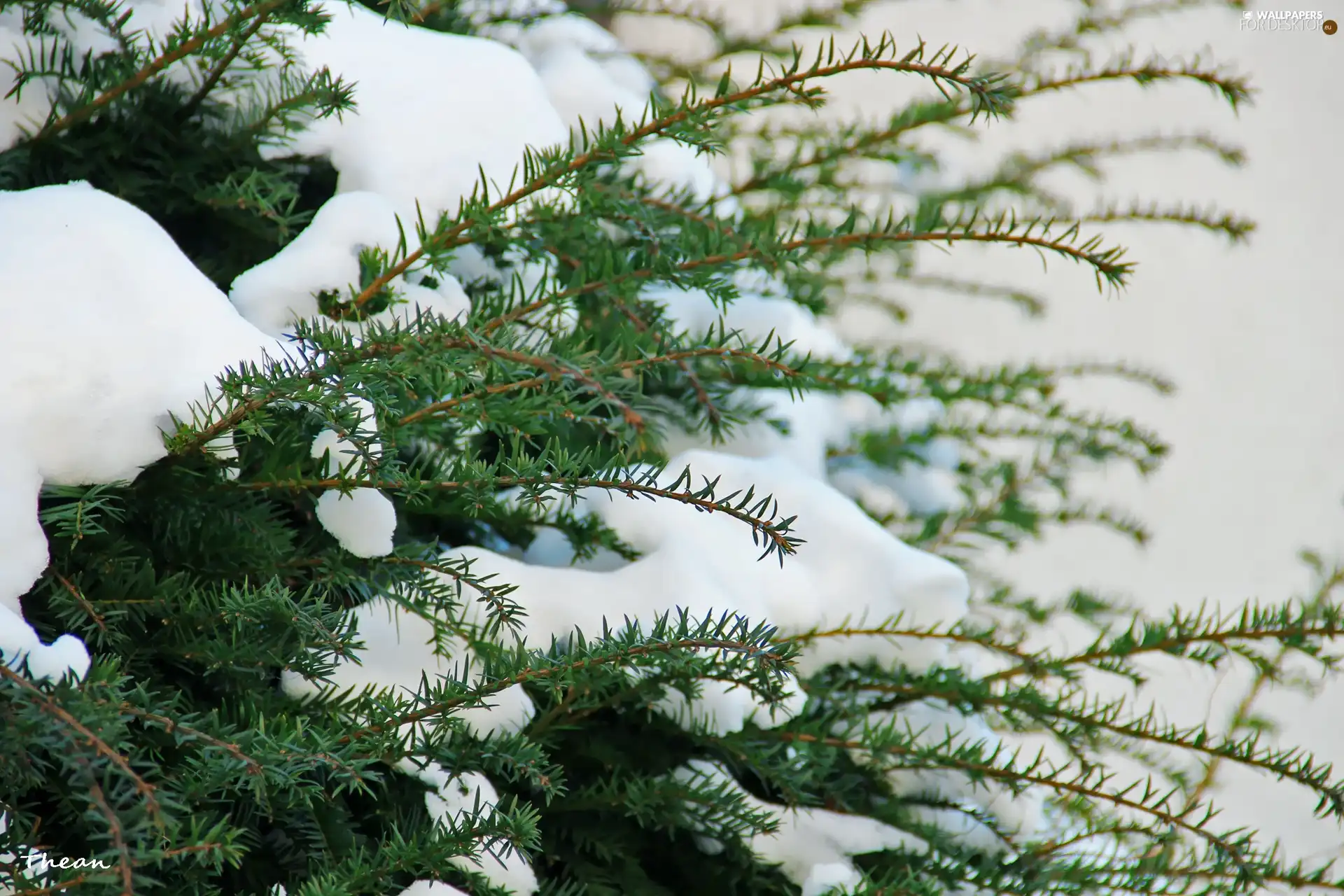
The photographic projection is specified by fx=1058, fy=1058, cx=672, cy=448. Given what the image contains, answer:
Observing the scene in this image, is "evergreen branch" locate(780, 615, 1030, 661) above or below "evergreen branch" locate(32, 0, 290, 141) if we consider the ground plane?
below

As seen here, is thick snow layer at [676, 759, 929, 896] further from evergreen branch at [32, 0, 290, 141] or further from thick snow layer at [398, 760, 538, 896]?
evergreen branch at [32, 0, 290, 141]

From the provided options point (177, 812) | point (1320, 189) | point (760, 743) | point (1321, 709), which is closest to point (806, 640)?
point (760, 743)

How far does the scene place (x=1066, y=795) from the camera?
0.30 metres

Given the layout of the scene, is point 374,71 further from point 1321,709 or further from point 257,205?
point 1321,709

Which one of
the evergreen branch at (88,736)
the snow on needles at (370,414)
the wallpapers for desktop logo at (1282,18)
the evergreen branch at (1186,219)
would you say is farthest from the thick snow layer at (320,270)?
the wallpapers for desktop logo at (1282,18)

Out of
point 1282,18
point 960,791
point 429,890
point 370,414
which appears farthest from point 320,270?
point 1282,18

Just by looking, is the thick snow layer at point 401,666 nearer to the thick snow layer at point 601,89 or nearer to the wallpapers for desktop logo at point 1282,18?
the thick snow layer at point 601,89

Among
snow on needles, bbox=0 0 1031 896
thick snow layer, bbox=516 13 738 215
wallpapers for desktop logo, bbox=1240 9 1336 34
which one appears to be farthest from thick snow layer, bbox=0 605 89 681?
wallpapers for desktop logo, bbox=1240 9 1336 34

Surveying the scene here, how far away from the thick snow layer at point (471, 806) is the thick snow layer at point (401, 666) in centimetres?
1

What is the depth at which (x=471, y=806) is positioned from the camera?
262 mm

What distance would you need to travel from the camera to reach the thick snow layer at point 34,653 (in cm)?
19

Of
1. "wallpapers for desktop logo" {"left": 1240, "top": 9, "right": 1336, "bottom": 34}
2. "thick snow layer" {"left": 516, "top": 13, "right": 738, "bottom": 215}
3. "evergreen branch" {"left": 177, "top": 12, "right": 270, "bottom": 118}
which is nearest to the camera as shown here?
"evergreen branch" {"left": 177, "top": 12, "right": 270, "bottom": 118}

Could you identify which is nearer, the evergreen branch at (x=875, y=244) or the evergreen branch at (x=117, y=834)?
the evergreen branch at (x=117, y=834)

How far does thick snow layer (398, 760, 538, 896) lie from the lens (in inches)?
9.9
